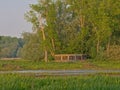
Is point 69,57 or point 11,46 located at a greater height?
point 69,57

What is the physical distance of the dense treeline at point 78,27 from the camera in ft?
192

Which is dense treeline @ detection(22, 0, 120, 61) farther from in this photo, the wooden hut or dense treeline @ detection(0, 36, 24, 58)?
dense treeline @ detection(0, 36, 24, 58)

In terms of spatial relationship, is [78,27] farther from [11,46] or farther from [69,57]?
[11,46]

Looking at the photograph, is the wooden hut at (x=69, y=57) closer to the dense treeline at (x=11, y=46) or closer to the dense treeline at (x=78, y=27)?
the dense treeline at (x=78, y=27)

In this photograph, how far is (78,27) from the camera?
61.2 meters

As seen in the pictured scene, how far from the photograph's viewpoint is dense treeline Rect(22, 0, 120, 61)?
58.7 m

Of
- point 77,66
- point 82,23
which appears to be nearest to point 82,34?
point 82,23

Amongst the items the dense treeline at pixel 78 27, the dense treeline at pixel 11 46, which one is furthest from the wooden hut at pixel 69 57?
the dense treeline at pixel 11 46

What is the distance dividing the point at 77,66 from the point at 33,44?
693 inches

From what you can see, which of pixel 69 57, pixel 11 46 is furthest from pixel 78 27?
pixel 11 46

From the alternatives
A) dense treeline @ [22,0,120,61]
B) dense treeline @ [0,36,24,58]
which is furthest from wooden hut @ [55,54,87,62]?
dense treeline @ [0,36,24,58]

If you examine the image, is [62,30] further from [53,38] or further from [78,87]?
[78,87]

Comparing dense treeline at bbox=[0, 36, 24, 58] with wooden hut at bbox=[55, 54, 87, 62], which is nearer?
wooden hut at bbox=[55, 54, 87, 62]

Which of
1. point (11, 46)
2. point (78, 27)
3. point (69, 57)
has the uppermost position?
point (78, 27)
